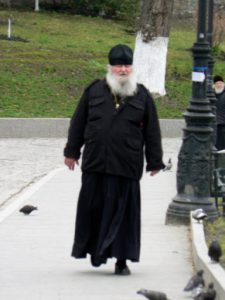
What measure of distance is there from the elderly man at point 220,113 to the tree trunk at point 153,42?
10.4 metres

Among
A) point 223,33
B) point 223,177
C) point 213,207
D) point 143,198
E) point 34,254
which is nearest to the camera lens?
Answer: point 34,254

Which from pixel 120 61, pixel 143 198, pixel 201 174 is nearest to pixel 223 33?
pixel 143 198

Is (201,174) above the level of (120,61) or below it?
below

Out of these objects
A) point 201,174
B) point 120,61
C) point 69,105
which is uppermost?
point 120,61

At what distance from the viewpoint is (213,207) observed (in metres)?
11.8

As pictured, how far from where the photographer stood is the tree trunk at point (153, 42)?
29875mm

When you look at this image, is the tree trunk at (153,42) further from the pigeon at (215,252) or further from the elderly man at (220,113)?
the pigeon at (215,252)

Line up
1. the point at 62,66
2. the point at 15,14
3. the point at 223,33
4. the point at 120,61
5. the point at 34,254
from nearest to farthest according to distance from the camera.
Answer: the point at 120,61
the point at 34,254
the point at 62,66
the point at 223,33
the point at 15,14

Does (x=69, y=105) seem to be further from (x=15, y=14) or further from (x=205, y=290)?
(x=205, y=290)

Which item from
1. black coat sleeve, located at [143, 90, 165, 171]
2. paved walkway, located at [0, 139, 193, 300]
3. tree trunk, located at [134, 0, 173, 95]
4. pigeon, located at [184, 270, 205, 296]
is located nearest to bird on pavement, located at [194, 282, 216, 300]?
pigeon, located at [184, 270, 205, 296]

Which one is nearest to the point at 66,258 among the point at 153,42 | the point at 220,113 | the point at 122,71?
the point at 122,71

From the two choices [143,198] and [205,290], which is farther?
[143,198]

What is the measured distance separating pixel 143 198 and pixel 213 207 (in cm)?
345

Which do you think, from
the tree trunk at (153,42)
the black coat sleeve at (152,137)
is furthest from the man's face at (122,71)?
the tree trunk at (153,42)
